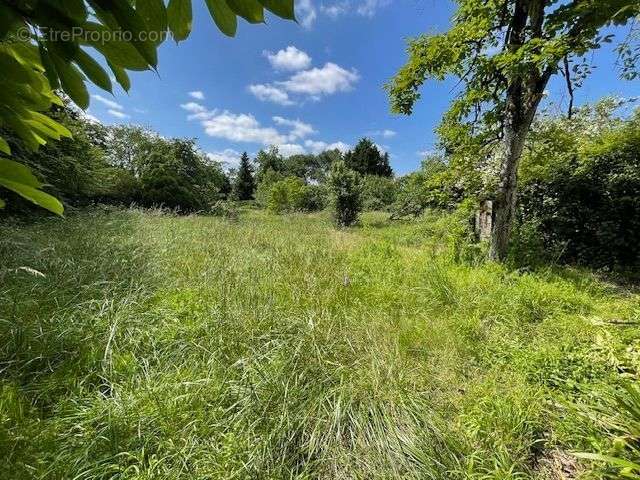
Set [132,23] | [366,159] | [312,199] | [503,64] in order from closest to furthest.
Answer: [132,23] < [503,64] < [312,199] < [366,159]

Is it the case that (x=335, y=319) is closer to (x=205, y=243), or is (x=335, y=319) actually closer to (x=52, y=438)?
(x=52, y=438)

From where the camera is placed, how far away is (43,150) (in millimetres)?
8281

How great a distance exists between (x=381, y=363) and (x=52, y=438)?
201 centimetres

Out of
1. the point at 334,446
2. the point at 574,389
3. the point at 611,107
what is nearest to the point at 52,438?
the point at 334,446

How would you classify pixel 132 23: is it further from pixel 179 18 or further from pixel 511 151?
pixel 511 151

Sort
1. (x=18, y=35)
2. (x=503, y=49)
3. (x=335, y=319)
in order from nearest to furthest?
(x=18, y=35), (x=335, y=319), (x=503, y=49)

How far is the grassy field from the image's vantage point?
1.68 metres

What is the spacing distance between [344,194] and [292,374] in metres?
10.5

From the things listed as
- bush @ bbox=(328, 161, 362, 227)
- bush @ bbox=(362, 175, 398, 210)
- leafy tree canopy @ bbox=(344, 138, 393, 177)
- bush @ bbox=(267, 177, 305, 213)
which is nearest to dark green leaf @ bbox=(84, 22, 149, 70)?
bush @ bbox=(328, 161, 362, 227)

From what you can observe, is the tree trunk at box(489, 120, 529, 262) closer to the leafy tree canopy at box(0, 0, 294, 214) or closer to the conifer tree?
the leafy tree canopy at box(0, 0, 294, 214)

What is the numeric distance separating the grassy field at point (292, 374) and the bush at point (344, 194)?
8.72m

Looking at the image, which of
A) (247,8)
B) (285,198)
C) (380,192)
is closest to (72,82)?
(247,8)

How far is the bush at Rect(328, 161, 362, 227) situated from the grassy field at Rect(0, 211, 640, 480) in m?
8.72

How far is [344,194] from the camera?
40.4 feet
